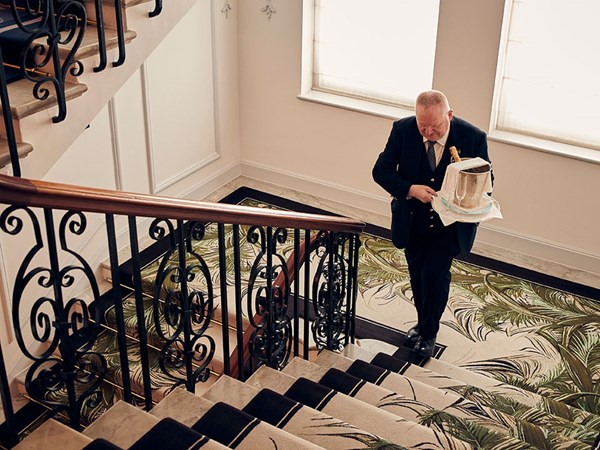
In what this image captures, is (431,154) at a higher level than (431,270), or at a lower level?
higher

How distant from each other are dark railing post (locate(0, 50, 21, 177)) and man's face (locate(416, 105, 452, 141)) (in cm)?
205

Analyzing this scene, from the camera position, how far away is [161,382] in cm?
489

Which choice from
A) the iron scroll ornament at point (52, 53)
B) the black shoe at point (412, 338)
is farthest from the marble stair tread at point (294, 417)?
the black shoe at point (412, 338)

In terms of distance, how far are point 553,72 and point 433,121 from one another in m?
2.07

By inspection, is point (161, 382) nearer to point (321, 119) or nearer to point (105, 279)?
Answer: point (105, 279)

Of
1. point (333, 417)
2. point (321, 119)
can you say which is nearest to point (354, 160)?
point (321, 119)

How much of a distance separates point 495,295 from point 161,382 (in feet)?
8.14

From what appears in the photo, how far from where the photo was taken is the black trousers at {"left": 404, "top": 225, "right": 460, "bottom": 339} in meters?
4.41

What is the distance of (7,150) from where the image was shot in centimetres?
281

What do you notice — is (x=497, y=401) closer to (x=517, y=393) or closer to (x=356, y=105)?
(x=517, y=393)

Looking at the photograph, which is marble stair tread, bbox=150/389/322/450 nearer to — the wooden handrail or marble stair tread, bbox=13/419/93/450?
marble stair tread, bbox=13/419/93/450

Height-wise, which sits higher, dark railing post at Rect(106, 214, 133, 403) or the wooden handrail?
the wooden handrail

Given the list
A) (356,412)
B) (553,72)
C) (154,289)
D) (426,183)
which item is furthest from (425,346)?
(154,289)

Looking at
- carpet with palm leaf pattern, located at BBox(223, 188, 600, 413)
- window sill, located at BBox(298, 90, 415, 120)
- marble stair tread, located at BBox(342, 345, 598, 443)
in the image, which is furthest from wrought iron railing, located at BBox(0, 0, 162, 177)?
window sill, located at BBox(298, 90, 415, 120)
